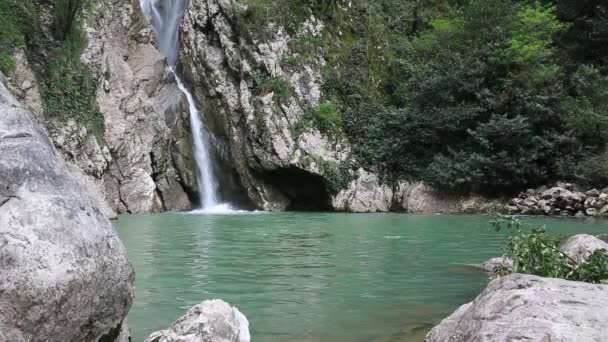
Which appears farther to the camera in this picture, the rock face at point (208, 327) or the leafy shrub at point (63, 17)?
the leafy shrub at point (63, 17)

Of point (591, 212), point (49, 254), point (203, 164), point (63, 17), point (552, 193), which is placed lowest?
point (591, 212)

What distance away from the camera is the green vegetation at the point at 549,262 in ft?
15.5

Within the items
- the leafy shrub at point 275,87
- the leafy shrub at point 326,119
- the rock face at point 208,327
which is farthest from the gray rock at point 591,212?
the rock face at point 208,327

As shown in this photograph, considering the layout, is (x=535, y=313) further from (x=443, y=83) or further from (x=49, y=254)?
(x=443, y=83)

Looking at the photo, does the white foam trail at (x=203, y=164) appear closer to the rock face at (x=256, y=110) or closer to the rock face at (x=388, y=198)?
the rock face at (x=256, y=110)

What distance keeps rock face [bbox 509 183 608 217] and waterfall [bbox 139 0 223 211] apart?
1250 cm

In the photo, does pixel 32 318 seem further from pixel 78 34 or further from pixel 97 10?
pixel 97 10

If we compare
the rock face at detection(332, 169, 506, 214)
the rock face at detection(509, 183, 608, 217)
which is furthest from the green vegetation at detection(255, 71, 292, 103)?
the rock face at detection(509, 183, 608, 217)

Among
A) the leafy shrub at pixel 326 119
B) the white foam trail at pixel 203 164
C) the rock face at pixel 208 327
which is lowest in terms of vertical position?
the rock face at pixel 208 327

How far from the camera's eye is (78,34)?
22203 mm

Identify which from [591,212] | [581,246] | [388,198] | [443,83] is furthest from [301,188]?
[581,246]

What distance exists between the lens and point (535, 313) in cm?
321

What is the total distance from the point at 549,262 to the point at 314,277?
Answer: 10.5ft

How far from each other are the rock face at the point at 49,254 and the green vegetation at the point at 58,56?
18299 millimetres
